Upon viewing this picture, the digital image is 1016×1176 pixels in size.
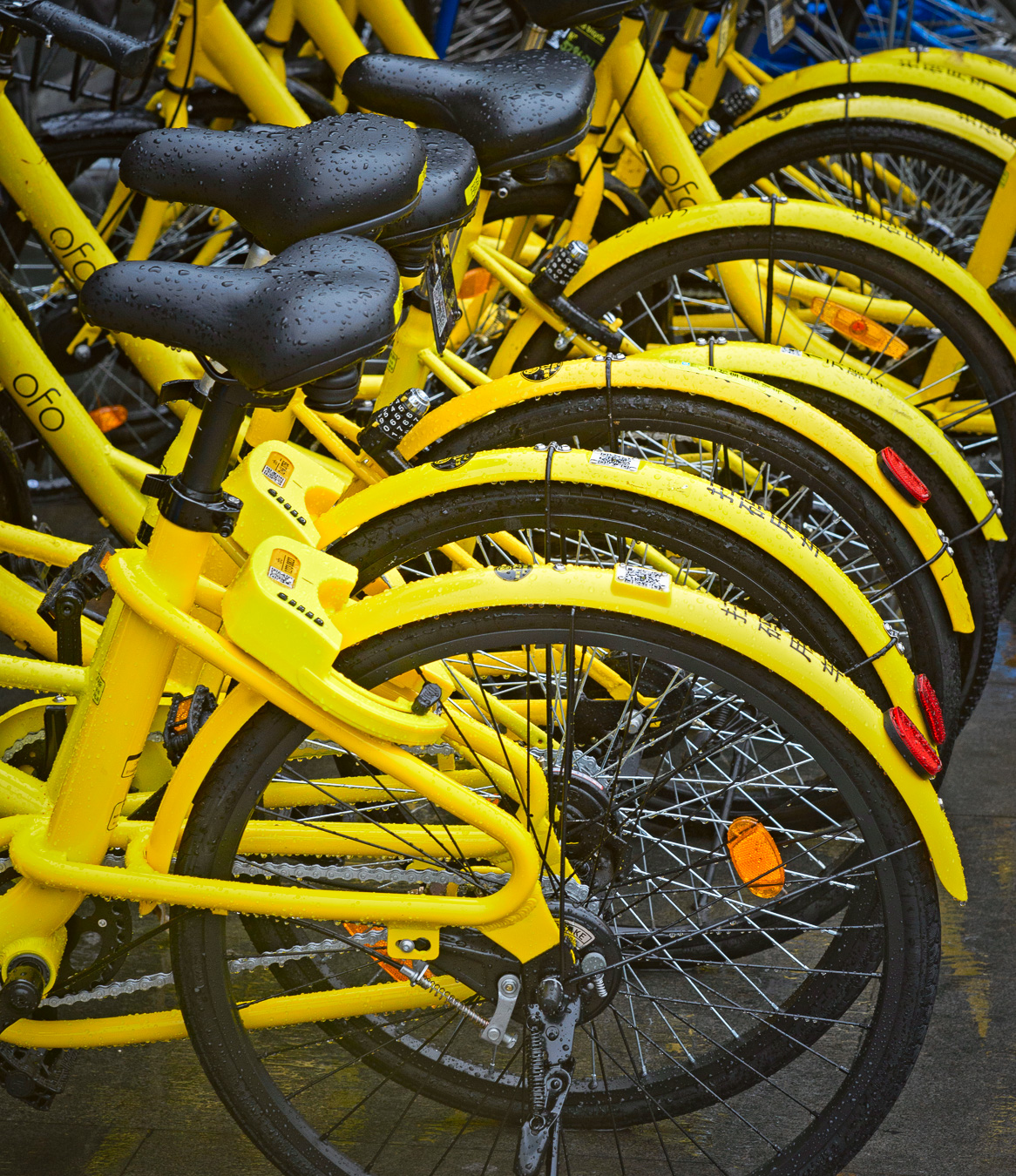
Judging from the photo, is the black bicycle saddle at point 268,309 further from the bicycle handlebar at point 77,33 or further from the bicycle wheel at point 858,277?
the bicycle wheel at point 858,277

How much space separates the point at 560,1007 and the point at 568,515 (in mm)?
684

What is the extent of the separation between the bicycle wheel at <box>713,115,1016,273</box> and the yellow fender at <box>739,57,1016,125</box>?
7.8 inches

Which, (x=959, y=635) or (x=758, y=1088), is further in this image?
(x=959, y=635)

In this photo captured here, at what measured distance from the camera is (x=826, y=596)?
5.68 ft

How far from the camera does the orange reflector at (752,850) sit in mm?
1731

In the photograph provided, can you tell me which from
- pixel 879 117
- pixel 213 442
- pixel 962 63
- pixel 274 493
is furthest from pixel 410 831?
pixel 962 63

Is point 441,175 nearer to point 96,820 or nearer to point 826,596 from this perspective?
point 826,596

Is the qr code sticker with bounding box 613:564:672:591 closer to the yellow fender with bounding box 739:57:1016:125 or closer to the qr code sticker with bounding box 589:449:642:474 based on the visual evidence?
the qr code sticker with bounding box 589:449:642:474

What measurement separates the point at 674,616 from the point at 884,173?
11.2ft

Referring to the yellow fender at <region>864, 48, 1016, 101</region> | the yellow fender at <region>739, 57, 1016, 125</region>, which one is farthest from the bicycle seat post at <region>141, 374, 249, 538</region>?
the yellow fender at <region>864, 48, 1016, 101</region>

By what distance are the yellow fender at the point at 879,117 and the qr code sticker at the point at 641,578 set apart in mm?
2165

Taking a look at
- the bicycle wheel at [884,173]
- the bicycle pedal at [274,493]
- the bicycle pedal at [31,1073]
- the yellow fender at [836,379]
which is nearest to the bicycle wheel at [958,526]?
the yellow fender at [836,379]

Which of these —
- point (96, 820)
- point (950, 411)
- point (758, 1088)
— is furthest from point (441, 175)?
point (950, 411)

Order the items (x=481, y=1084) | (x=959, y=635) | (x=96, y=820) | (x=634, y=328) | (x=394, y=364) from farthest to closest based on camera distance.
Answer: (x=634, y=328)
(x=959, y=635)
(x=394, y=364)
(x=481, y=1084)
(x=96, y=820)
